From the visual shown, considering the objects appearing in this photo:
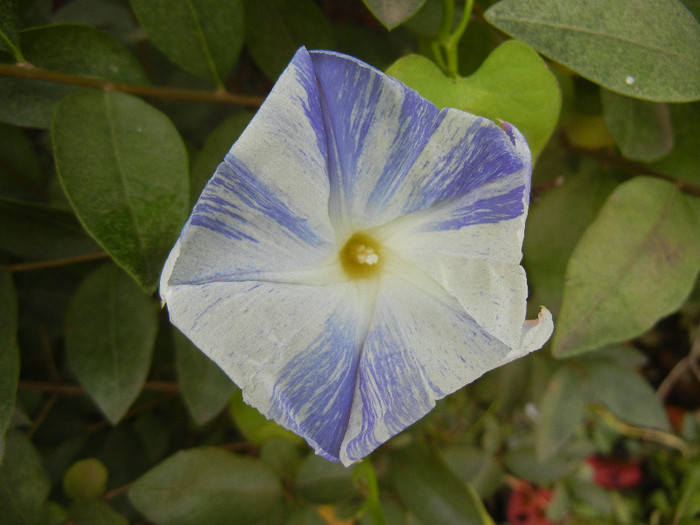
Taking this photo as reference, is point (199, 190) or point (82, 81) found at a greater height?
point (82, 81)

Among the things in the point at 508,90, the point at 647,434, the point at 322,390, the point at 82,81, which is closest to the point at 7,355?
the point at 82,81

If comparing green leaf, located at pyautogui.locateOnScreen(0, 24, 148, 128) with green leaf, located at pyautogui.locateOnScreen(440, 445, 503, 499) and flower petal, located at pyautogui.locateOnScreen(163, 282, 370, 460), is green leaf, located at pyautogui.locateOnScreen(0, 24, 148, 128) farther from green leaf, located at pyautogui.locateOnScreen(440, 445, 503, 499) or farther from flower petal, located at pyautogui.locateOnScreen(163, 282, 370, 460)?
green leaf, located at pyautogui.locateOnScreen(440, 445, 503, 499)

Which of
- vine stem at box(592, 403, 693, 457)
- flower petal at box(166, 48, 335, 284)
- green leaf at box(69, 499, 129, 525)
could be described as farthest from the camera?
vine stem at box(592, 403, 693, 457)

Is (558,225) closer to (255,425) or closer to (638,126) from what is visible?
(638,126)

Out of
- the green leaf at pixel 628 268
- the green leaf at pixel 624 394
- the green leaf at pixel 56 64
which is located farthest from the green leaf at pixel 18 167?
the green leaf at pixel 624 394

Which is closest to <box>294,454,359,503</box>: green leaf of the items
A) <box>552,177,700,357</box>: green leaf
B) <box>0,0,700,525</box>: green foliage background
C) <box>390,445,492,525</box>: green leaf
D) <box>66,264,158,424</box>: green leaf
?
<box>0,0,700,525</box>: green foliage background

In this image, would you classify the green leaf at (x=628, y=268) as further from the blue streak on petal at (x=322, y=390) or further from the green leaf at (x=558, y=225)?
the blue streak on petal at (x=322, y=390)
